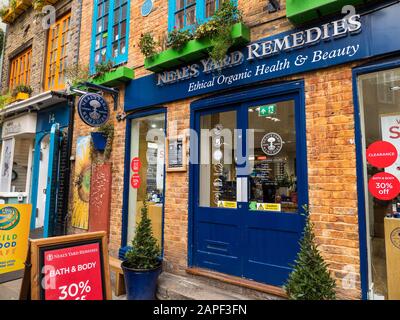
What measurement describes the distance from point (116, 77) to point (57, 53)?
3.68 metres

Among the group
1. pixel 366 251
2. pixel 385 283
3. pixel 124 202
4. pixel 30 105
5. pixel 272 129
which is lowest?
pixel 385 283

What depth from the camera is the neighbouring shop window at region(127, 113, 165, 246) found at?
5.48m

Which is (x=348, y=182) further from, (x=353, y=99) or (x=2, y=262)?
(x=2, y=262)

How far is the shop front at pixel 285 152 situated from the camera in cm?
318

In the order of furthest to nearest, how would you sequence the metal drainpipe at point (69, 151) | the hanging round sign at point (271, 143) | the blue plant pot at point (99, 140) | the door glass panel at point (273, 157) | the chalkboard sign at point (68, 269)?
the metal drainpipe at point (69, 151)
the blue plant pot at point (99, 140)
the hanging round sign at point (271, 143)
the door glass panel at point (273, 157)
the chalkboard sign at point (68, 269)

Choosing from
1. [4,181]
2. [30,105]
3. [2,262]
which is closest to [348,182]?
[2,262]

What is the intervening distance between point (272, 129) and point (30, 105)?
703 cm

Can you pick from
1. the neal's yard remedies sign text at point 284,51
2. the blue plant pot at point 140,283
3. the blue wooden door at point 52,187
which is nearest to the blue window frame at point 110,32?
the blue wooden door at point 52,187

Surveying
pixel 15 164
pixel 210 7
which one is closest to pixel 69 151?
pixel 15 164

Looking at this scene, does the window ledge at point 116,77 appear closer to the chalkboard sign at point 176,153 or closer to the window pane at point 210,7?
the chalkboard sign at point 176,153

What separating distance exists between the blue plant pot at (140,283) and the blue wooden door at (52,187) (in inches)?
149

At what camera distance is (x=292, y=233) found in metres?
3.63

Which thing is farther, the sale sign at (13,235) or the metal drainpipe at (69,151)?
the metal drainpipe at (69,151)

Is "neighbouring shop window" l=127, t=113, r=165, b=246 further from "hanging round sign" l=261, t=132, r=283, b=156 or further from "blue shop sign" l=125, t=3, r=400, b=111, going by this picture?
"hanging round sign" l=261, t=132, r=283, b=156
